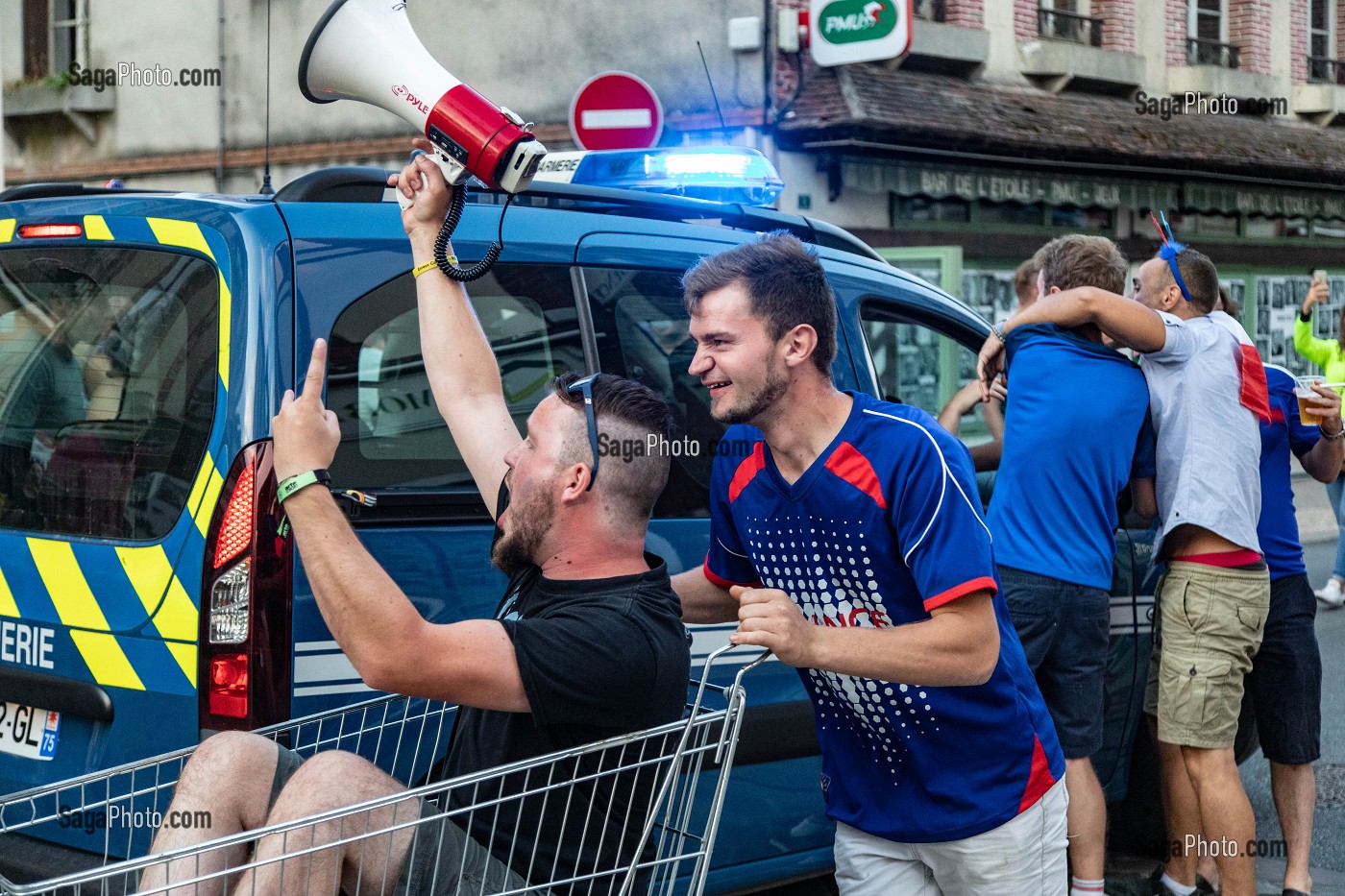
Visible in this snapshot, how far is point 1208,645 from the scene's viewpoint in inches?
171

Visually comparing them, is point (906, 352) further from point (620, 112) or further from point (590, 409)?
point (590, 409)

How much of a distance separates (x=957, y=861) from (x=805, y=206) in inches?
442

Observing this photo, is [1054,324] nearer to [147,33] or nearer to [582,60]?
[582,60]

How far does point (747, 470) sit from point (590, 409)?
1.07 ft

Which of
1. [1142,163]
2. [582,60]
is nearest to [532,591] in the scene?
[582,60]

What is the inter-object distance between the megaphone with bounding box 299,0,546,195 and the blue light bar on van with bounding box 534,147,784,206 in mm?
1972

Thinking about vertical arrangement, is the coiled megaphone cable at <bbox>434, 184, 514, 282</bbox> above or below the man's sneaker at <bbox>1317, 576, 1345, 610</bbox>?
above

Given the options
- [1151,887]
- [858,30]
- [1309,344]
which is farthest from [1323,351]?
[1151,887]

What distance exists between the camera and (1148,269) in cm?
457

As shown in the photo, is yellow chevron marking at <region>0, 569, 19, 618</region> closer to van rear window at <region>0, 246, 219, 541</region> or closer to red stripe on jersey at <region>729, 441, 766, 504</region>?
van rear window at <region>0, 246, 219, 541</region>

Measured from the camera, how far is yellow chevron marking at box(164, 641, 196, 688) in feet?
10.3

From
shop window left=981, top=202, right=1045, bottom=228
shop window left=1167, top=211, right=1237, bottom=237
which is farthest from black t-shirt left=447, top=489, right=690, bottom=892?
shop window left=1167, top=211, right=1237, bottom=237

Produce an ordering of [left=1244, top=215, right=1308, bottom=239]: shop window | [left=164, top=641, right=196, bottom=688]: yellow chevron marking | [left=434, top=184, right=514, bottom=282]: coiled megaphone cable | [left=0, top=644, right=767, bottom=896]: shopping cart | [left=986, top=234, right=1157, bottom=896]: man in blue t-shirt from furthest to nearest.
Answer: [left=1244, top=215, right=1308, bottom=239]: shop window < [left=986, top=234, right=1157, bottom=896]: man in blue t-shirt < [left=164, top=641, right=196, bottom=688]: yellow chevron marking < [left=434, top=184, right=514, bottom=282]: coiled megaphone cable < [left=0, top=644, right=767, bottom=896]: shopping cart

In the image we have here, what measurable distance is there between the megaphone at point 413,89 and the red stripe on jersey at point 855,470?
73cm
